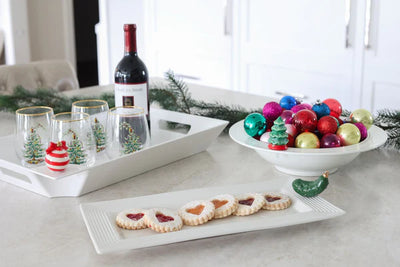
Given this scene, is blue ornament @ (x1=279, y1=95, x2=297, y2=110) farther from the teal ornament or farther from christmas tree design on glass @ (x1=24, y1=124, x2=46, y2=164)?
christmas tree design on glass @ (x1=24, y1=124, x2=46, y2=164)

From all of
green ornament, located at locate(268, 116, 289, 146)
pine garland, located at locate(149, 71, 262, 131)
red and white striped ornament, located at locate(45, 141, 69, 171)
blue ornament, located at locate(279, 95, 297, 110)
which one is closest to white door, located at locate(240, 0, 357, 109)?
pine garland, located at locate(149, 71, 262, 131)

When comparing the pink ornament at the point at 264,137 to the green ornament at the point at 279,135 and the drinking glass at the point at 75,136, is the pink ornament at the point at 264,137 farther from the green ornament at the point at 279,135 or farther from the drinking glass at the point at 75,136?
Result: the drinking glass at the point at 75,136

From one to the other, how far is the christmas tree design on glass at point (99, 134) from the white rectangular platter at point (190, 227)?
21 centimetres

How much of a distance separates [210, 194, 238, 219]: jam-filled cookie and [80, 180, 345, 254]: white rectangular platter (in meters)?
0.01

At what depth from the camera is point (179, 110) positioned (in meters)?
1.43

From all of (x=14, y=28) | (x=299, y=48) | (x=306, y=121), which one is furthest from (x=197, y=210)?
(x=14, y=28)

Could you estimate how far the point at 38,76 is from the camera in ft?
6.81

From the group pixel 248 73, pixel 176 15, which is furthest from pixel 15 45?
pixel 248 73

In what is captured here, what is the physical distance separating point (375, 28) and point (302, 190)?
5.68 ft

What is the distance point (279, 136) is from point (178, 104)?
56 cm

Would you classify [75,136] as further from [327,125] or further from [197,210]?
[327,125]

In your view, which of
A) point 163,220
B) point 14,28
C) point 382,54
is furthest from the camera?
point 14,28

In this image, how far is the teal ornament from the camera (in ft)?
3.35

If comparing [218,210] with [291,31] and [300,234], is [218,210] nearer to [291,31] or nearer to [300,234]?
[300,234]
